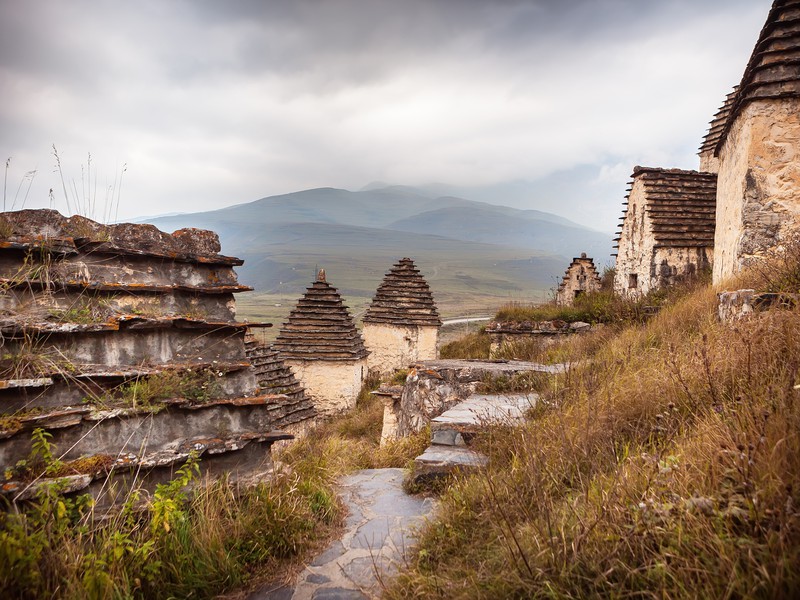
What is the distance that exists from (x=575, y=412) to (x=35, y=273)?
4.28 metres

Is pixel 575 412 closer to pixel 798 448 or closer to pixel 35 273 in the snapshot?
pixel 798 448

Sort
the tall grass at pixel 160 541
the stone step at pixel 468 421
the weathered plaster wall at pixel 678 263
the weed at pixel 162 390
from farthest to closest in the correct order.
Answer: the weathered plaster wall at pixel 678 263, the stone step at pixel 468 421, the weed at pixel 162 390, the tall grass at pixel 160 541

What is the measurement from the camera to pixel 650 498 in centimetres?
244

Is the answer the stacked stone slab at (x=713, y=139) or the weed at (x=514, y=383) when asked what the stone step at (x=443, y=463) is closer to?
the weed at (x=514, y=383)

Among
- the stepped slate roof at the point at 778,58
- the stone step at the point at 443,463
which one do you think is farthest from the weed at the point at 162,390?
the stepped slate roof at the point at 778,58

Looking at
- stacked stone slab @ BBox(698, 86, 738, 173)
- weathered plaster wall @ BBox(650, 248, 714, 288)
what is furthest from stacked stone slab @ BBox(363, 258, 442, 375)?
stacked stone slab @ BBox(698, 86, 738, 173)

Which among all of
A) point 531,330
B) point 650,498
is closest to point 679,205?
point 531,330

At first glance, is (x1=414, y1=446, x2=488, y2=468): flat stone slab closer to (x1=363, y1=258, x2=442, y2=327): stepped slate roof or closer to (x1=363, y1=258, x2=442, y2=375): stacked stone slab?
(x1=363, y1=258, x2=442, y2=375): stacked stone slab

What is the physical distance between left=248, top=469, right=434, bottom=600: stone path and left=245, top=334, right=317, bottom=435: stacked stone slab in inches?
371

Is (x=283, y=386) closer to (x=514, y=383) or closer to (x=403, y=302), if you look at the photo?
(x=403, y=302)

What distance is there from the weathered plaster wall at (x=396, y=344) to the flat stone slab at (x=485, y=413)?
14274 millimetres

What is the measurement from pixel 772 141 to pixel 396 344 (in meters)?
15.7

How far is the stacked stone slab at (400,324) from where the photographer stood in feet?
70.3

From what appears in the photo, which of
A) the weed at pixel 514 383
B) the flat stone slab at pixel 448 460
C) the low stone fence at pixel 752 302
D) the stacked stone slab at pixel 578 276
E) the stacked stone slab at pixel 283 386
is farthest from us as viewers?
the stacked stone slab at pixel 578 276
